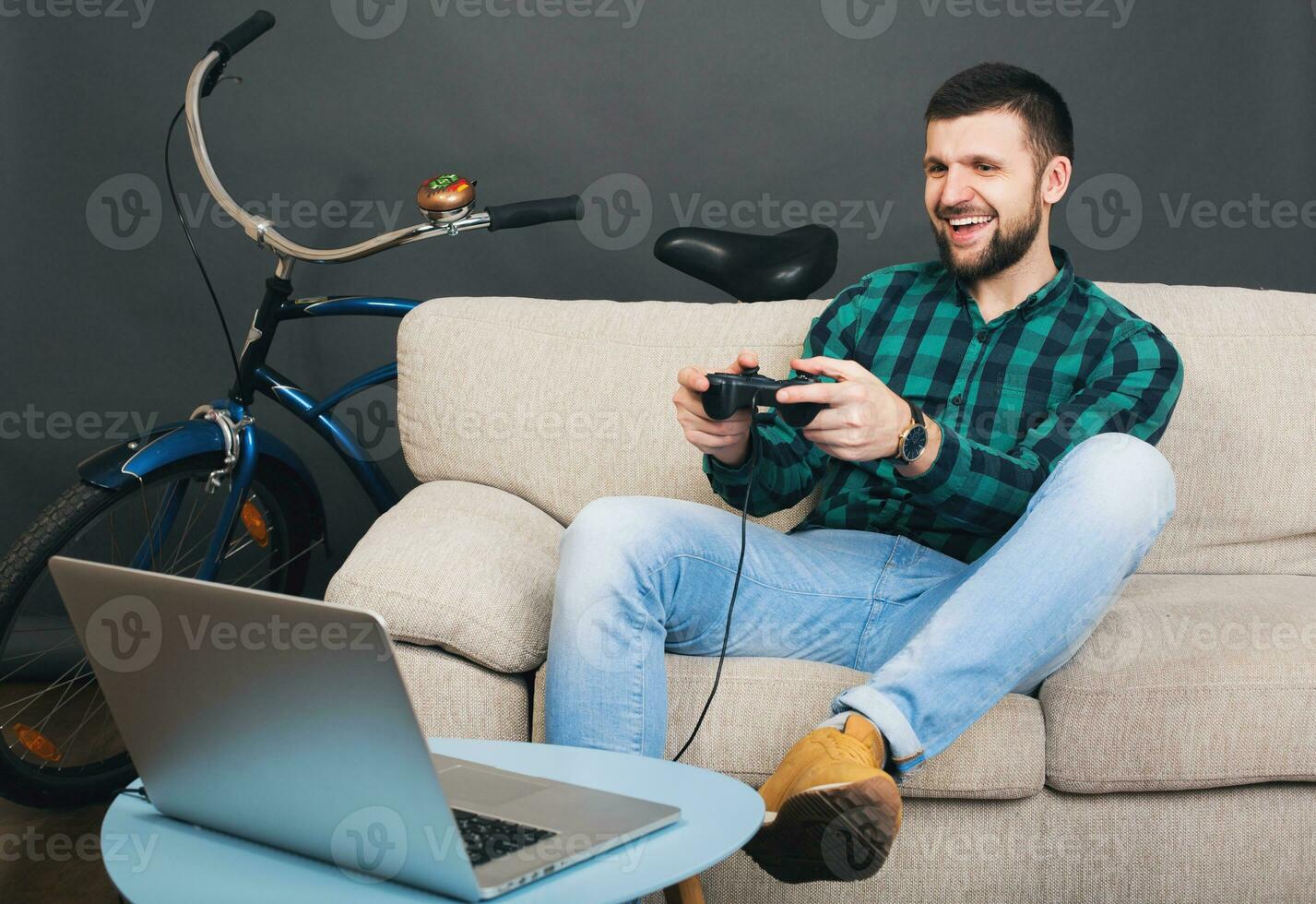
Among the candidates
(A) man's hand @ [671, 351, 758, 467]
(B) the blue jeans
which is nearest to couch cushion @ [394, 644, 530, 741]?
(B) the blue jeans

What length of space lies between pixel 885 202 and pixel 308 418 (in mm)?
1348

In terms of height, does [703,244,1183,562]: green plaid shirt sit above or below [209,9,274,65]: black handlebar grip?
below

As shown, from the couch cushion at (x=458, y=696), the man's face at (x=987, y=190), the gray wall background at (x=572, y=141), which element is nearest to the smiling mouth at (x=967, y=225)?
the man's face at (x=987, y=190)

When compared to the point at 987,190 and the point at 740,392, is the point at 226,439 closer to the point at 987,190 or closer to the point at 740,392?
the point at 740,392

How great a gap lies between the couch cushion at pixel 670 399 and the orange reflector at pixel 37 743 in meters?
0.74

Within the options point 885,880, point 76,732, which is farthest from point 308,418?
point 885,880

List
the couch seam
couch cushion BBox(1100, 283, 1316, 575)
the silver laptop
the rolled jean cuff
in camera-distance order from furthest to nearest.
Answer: couch cushion BBox(1100, 283, 1316, 575)
the couch seam
the rolled jean cuff
the silver laptop

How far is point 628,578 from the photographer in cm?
133

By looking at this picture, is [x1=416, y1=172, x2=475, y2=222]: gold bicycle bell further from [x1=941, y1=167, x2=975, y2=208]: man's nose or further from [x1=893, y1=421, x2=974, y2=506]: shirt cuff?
[x1=893, y1=421, x2=974, y2=506]: shirt cuff

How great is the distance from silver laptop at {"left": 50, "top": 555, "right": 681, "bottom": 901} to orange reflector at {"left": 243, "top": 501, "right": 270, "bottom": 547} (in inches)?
48.0

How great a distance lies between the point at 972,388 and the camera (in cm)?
170

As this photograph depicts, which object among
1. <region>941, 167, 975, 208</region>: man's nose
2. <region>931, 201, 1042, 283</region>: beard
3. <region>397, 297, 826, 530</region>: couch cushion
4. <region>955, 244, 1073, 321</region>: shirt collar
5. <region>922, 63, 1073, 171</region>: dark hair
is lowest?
<region>397, 297, 826, 530</region>: couch cushion

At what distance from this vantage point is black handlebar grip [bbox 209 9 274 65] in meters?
2.08

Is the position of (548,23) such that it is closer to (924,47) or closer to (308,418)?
(924,47)
